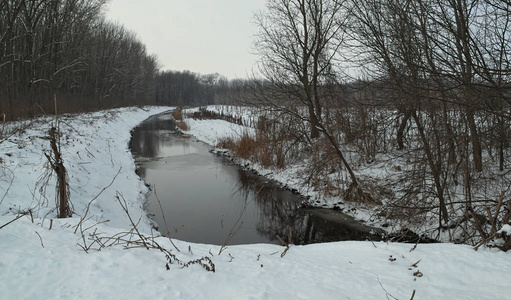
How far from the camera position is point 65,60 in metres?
26.0

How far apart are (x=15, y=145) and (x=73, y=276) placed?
22.3 ft

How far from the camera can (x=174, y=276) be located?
2.71 m

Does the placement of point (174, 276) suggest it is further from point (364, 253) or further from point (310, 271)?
point (364, 253)

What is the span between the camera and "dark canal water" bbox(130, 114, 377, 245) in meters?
6.43

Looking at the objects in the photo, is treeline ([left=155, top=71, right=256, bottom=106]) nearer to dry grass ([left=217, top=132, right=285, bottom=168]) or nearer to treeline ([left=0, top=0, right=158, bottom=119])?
treeline ([left=0, top=0, right=158, bottom=119])

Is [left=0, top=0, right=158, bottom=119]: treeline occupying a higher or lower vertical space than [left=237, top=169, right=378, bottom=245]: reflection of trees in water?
higher

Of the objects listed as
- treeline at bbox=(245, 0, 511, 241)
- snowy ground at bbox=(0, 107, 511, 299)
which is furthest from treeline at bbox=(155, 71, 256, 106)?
snowy ground at bbox=(0, 107, 511, 299)

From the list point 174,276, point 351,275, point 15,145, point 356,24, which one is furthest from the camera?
point 15,145

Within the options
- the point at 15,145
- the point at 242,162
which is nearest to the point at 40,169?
the point at 15,145

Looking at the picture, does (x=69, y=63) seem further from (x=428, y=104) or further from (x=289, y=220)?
(x=428, y=104)

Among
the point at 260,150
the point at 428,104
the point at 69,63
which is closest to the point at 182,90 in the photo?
the point at 69,63

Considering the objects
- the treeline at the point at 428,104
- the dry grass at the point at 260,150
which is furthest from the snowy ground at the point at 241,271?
the dry grass at the point at 260,150

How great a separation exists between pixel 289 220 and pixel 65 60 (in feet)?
88.1

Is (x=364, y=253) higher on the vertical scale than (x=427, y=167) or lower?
lower
